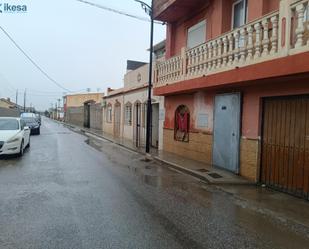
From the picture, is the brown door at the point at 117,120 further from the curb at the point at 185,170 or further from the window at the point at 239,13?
the window at the point at 239,13

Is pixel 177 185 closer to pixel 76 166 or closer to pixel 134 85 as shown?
pixel 76 166

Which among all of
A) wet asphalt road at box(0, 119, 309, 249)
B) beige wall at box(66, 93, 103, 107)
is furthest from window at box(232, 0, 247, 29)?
beige wall at box(66, 93, 103, 107)

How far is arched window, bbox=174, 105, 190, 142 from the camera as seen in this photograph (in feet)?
46.9

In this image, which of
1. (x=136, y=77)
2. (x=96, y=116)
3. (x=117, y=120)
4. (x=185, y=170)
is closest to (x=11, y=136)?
(x=185, y=170)

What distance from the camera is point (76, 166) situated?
11.3m

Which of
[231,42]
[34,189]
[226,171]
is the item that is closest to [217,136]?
[226,171]

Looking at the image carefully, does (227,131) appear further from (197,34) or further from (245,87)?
Answer: (197,34)

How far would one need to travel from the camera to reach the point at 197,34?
1424 centimetres

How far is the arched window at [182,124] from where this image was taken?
1430cm

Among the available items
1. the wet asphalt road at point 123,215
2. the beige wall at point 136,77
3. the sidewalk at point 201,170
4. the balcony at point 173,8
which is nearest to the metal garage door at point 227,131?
the sidewalk at point 201,170

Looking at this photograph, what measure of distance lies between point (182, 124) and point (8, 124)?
758cm

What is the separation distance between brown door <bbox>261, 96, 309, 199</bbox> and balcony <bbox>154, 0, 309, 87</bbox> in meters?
Answer: 1.33

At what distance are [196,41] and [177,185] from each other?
24.8 feet

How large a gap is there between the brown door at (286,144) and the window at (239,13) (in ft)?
11.6
